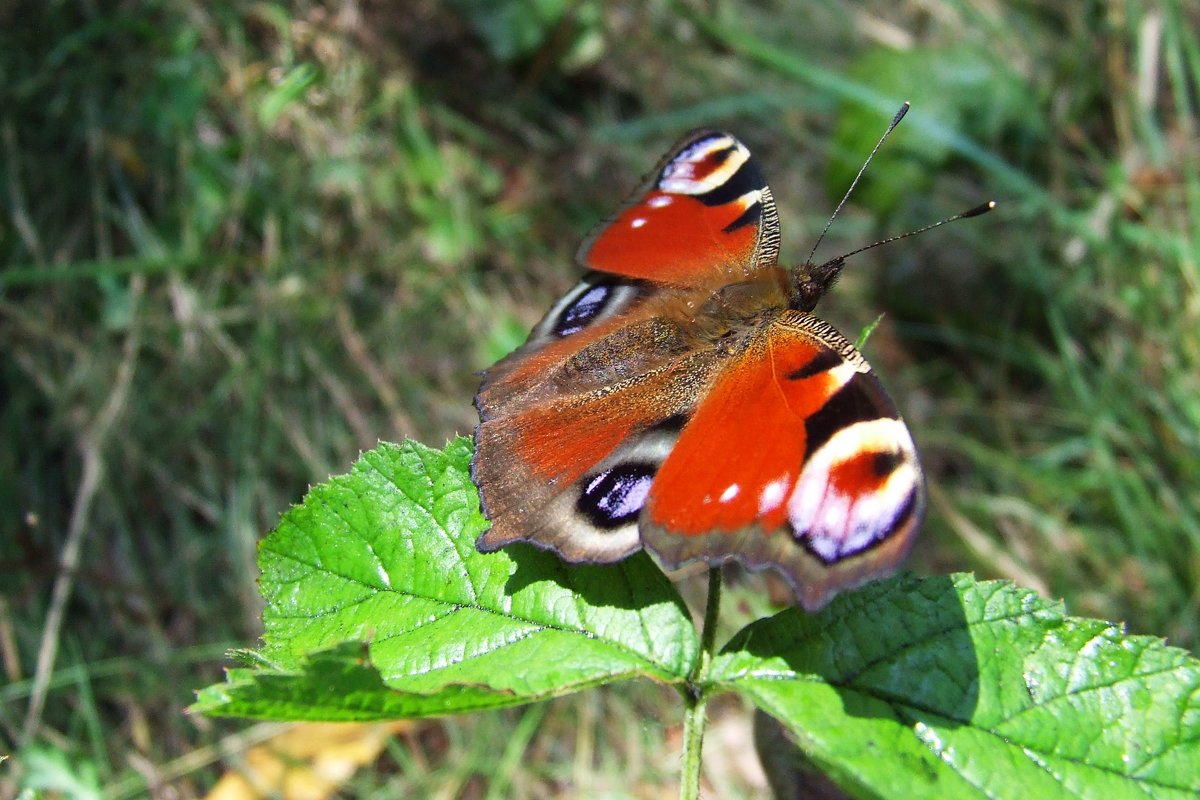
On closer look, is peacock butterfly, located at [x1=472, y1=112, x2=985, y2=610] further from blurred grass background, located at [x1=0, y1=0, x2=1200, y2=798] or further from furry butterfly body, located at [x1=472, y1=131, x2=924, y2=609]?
blurred grass background, located at [x1=0, y1=0, x2=1200, y2=798]

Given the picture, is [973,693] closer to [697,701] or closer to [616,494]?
[697,701]

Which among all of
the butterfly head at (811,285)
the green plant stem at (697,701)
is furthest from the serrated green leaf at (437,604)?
the butterfly head at (811,285)

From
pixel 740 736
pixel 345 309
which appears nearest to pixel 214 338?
pixel 345 309

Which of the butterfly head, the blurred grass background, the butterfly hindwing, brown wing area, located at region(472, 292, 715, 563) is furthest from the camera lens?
the blurred grass background

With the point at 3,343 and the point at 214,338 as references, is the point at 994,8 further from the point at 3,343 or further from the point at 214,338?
the point at 3,343

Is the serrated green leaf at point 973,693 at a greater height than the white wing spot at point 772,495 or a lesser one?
lesser

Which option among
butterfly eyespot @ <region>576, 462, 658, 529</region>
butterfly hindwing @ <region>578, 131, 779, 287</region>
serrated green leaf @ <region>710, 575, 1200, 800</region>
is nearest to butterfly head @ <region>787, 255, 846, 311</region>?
butterfly hindwing @ <region>578, 131, 779, 287</region>

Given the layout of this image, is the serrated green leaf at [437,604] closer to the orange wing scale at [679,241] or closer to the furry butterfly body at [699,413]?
the furry butterfly body at [699,413]
